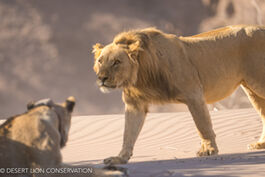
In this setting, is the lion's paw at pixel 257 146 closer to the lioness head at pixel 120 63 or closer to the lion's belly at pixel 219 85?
the lion's belly at pixel 219 85

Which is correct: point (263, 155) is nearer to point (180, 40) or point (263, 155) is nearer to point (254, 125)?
point (180, 40)

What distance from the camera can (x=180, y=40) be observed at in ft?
18.5

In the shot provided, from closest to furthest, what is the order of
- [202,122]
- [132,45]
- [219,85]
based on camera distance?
[132,45] < [202,122] < [219,85]

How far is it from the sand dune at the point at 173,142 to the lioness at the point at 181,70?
443mm

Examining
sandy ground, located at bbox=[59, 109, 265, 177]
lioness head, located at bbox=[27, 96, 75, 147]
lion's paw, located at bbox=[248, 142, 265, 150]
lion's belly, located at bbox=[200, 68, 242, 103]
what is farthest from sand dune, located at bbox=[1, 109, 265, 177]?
lioness head, located at bbox=[27, 96, 75, 147]

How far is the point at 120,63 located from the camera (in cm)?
480

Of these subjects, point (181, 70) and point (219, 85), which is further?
point (219, 85)

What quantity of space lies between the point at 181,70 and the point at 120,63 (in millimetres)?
798

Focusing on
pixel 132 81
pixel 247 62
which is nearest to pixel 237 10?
pixel 247 62

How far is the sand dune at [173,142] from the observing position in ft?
14.0

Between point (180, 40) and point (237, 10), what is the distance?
13.3 meters

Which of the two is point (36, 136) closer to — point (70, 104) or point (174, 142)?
point (70, 104)

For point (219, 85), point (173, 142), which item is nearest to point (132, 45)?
point (219, 85)

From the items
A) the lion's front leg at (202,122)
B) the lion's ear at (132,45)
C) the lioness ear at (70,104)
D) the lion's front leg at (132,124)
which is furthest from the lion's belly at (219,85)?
the lioness ear at (70,104)
